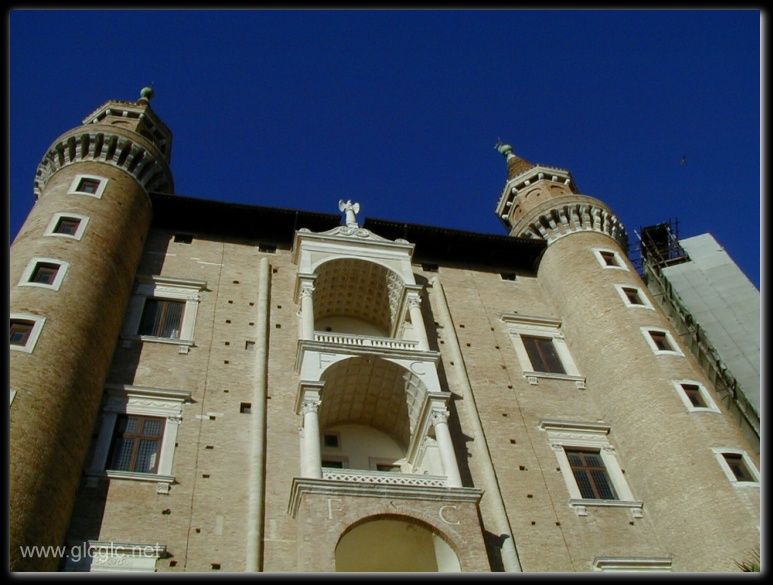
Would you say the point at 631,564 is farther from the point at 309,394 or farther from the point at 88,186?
the point at 88,186

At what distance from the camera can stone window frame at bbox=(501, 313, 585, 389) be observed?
75.6 ft

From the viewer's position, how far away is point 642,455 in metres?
20.0

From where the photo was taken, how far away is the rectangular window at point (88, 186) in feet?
77.2

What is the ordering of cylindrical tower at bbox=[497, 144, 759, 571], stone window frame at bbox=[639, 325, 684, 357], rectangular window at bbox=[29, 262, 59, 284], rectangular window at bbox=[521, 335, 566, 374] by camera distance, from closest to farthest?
cylindrical tower at bbox=[497, 144, 759, 571]
rectangular window at bbox=[29, 262, 59, 284]
stone window frame at bbox=[639, 325, 684, 357]
rectangular window at bbox=[521, 335, 566, 374]

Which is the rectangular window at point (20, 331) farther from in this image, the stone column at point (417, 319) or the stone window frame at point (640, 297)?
the stone window frame at point (640, 297)

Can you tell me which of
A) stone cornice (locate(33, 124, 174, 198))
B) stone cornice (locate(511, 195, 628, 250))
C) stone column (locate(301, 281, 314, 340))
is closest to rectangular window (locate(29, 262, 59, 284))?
stone cornice (locate(33, 124, 174, 198))

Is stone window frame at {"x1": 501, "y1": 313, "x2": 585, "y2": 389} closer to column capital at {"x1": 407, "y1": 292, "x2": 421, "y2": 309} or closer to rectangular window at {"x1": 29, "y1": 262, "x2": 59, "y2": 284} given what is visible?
column capital at {"x1": 407, "y1": 292, "x2": 421, "y2": 309}

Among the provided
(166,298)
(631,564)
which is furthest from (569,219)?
(166,298)

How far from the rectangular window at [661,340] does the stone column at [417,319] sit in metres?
6.93

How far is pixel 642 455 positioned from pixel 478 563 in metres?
6.65

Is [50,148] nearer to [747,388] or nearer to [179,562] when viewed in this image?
[179,562]

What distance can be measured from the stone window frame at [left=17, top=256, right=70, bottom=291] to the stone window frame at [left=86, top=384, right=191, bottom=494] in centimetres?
296

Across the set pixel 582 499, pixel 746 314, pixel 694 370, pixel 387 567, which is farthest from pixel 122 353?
pixel 746 314

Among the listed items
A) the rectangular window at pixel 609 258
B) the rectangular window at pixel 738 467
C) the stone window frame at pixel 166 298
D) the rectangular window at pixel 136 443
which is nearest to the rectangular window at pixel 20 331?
the rectangular window at pixel 136 443
